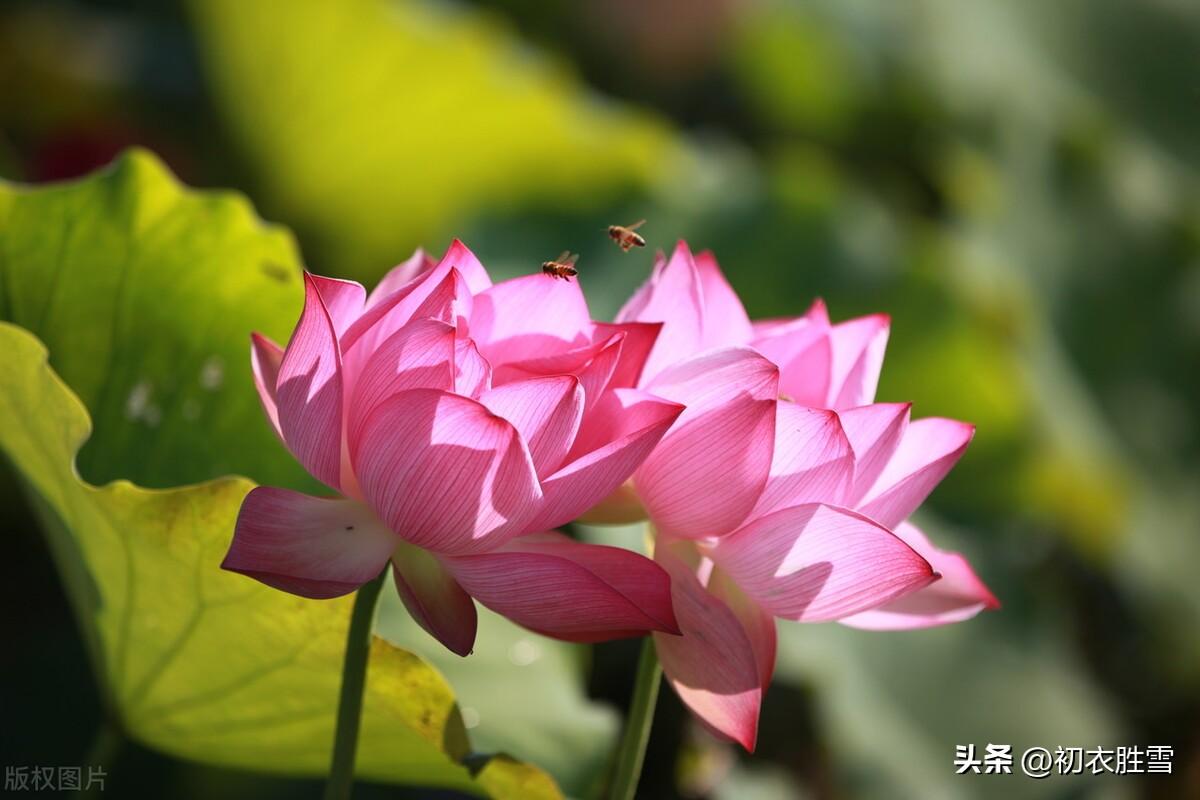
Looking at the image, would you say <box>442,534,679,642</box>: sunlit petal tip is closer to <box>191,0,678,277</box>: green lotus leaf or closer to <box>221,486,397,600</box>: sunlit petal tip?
<box>221,486,397,600</box>: sunlit petal tip

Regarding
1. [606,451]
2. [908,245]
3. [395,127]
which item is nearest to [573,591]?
[606,451]

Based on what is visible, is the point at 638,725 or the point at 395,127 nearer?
the point at 638,725

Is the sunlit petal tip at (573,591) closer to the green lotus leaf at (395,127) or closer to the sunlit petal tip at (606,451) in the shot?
the sunlit petal tip at (606,451)

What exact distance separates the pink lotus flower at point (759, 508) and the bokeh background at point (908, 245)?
1.47 ft

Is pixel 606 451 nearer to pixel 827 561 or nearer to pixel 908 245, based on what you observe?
pixel 827 561

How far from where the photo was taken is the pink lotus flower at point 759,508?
354mm

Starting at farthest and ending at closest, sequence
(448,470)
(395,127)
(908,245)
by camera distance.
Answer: (395,127) < (908,245) < (448,470)

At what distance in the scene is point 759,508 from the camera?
37 cm

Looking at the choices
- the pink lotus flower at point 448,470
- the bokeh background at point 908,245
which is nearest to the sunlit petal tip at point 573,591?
the pink lotus flower at point 448,470

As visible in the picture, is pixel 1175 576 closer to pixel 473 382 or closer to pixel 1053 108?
pixel 1053 108

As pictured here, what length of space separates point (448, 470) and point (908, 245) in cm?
92

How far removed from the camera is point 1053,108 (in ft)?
4.75

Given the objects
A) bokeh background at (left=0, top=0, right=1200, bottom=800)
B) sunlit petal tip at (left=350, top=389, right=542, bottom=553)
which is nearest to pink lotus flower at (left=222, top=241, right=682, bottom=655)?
sunlit petal tip at (left=350, top=389, right=542, bottom=553)

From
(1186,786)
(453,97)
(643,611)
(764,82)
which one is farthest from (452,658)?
(764,82)
